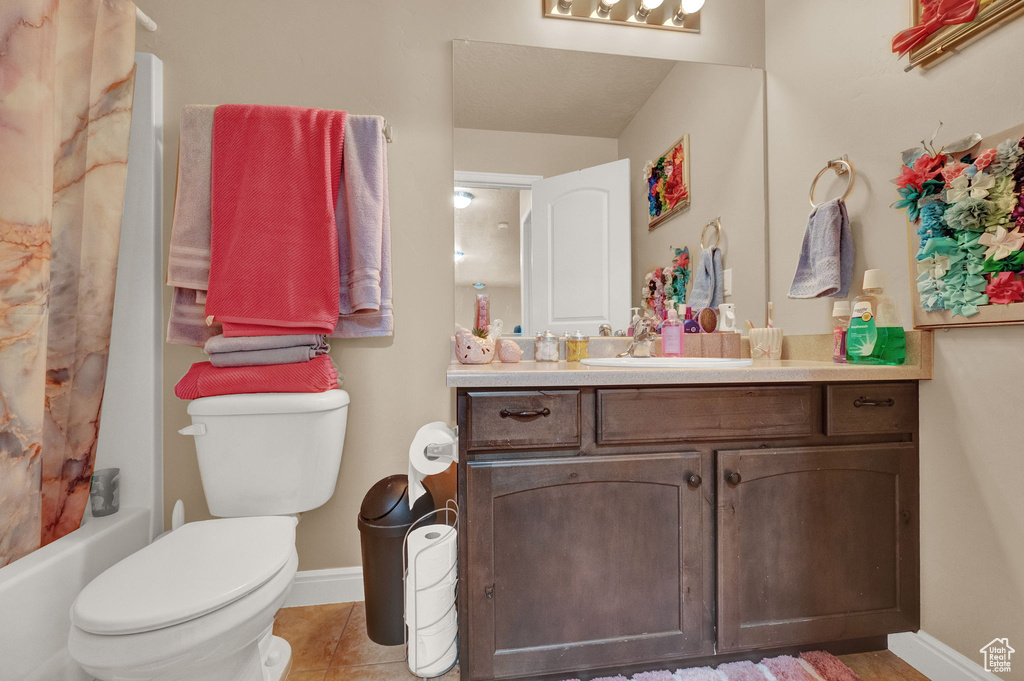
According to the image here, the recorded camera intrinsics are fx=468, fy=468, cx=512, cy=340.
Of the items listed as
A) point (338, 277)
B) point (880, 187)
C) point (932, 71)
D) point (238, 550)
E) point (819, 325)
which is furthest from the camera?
point (819, 325)

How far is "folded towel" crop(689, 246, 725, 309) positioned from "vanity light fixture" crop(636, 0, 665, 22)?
90cm

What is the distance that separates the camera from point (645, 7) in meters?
1.72

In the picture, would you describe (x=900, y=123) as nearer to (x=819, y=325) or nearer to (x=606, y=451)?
(x=819, y=325)

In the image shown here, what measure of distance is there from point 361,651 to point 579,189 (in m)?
1.63

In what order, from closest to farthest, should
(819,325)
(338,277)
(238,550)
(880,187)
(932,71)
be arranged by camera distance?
(238,550)
(932,71)
(880,187)
(338,277)
(819,325)

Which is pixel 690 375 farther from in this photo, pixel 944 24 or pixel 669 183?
pixel 944 24

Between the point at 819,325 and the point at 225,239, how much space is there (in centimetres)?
188

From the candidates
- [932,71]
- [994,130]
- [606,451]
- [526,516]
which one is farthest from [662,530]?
[932,71]

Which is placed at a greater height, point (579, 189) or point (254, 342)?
point (579, 189)

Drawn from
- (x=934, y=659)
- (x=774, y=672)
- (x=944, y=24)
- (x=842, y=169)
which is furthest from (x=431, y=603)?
(x=944, y=24)

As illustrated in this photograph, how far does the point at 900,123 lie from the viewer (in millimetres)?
1273

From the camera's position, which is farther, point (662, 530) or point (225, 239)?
point (225, 239)

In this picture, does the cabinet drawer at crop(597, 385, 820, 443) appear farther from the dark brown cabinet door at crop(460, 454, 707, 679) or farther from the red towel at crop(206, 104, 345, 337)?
the red towel at crop(206, 104, 345, 337)

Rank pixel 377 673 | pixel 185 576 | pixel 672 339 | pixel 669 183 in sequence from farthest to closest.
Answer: pixel 669 183, pixel 672 339, pixel 377 673, pixel 185 576
